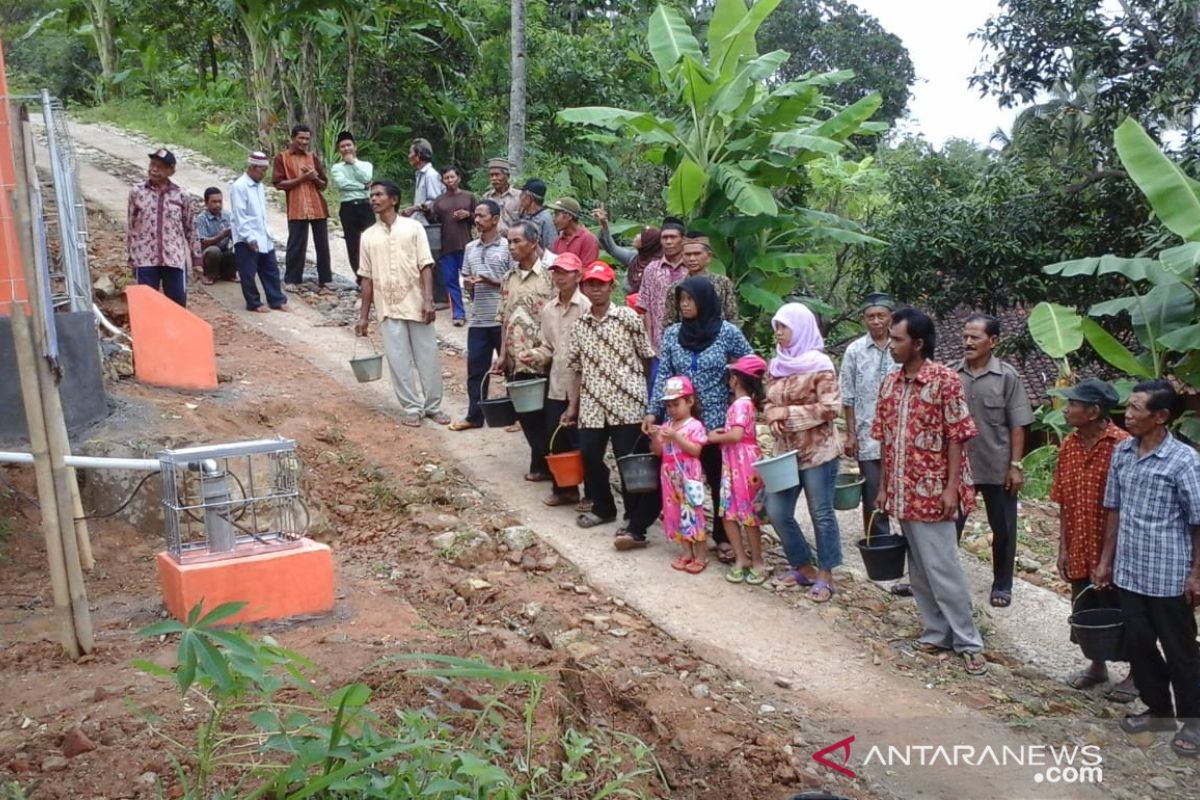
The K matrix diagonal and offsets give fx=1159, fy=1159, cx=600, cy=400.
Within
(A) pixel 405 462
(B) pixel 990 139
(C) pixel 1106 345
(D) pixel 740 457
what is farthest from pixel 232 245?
(B) pixel 990 139

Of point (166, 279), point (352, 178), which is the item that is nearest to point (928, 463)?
point (166, 279)

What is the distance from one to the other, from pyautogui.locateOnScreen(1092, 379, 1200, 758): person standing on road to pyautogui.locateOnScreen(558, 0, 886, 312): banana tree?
431 centimetres

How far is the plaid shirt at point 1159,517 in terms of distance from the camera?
4.77 meters

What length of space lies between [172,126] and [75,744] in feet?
59.6

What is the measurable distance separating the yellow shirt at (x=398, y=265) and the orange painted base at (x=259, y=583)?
330 cm

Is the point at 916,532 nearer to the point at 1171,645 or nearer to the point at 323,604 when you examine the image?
the point at 1171,645

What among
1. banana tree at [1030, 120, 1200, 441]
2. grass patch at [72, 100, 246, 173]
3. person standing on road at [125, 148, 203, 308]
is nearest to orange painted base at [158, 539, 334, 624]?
person standing on road at [125, 148, 203, 308]

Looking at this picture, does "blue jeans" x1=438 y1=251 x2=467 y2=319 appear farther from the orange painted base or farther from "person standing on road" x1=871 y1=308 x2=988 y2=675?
"person standing on road" x1=871 y1=308 x2=988 y2=675

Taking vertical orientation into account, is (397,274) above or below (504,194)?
below

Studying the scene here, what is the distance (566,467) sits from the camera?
24.0 feet

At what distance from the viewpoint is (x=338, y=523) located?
7508 millimetres

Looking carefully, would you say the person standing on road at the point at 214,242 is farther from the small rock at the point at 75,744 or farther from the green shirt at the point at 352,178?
the small rock at the point at 75,744

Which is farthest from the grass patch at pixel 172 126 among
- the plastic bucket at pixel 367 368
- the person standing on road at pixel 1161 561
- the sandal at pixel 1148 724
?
the sandal at pixel 1148 724

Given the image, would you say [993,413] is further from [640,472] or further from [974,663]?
[640,472]
